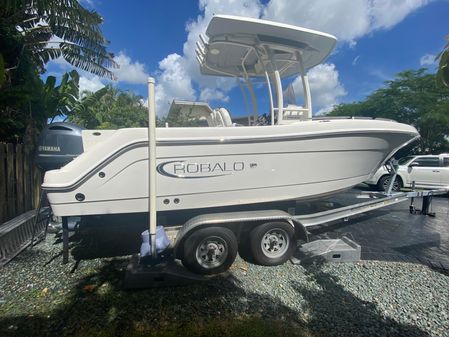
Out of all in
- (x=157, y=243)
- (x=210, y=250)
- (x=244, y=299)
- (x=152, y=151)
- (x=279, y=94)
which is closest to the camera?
(x=244, y=299)

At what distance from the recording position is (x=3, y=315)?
7.89 feet

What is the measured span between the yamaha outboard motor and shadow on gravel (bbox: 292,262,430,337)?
11.9 feet

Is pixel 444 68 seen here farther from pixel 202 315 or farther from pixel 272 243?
pixel 202 315

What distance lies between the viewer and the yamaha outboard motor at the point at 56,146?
373 cm

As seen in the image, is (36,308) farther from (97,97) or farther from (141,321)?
(97,97)

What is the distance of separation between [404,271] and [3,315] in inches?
179

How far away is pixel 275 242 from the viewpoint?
3.54 meters

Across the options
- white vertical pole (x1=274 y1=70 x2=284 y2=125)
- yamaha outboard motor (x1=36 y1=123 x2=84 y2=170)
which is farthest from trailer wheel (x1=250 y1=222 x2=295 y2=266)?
yamaha outboard motor (x1=36 y1=123 x2=84 y2=170)

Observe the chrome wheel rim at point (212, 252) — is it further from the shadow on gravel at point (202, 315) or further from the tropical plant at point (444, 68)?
the tropical plant at point (444, 68)

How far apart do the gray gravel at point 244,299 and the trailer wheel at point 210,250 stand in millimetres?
176

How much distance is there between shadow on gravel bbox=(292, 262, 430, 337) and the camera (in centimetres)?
224

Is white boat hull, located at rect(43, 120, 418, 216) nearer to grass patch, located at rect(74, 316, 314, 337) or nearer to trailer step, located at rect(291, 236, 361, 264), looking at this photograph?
trailer step, located at rect(291, 236, 361, 264)

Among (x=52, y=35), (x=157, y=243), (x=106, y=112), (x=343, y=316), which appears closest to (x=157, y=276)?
(x=157, y=243)

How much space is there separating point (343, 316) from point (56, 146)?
13.9ft
